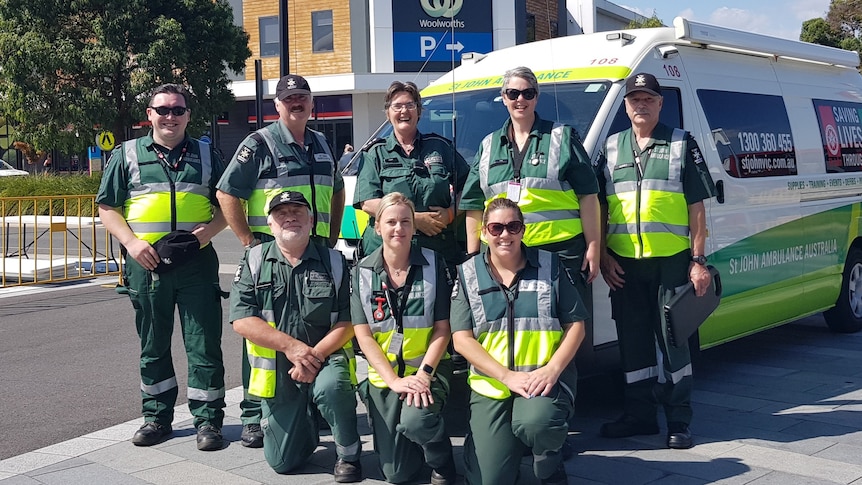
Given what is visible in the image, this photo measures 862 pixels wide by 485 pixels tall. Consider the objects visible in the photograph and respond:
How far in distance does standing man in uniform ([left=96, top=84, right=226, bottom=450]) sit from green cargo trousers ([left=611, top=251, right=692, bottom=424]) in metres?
2.41

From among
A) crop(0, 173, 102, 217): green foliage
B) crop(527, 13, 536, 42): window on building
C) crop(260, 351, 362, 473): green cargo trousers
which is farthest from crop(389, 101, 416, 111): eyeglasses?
crop(527, 13, 536, 42): window on building

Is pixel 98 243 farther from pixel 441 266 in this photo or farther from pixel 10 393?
pixel 441 266

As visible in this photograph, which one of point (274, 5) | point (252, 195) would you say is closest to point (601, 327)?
point (252, 195)

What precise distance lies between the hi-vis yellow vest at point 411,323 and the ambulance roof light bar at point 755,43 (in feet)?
9.22

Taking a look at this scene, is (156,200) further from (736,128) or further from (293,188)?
(736,128)

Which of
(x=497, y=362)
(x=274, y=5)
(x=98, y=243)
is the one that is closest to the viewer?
(x=497, y=362)

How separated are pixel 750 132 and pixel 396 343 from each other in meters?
3.55

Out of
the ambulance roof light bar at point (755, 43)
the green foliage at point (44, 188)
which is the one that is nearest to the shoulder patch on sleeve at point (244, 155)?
the ambulance roof light bar at point (755, 43)

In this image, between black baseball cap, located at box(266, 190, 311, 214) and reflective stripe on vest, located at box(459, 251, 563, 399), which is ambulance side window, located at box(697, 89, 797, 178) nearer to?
reflective stripe on vest, located at box(459, 251, 563, 399)

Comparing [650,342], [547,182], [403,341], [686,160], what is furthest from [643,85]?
[403,341]

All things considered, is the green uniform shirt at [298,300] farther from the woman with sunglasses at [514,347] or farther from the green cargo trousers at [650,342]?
the green cargo trousers at [650,342]

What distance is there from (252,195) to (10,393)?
9.40 ft

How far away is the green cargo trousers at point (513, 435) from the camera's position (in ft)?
14.1

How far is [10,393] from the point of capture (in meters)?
6.88
